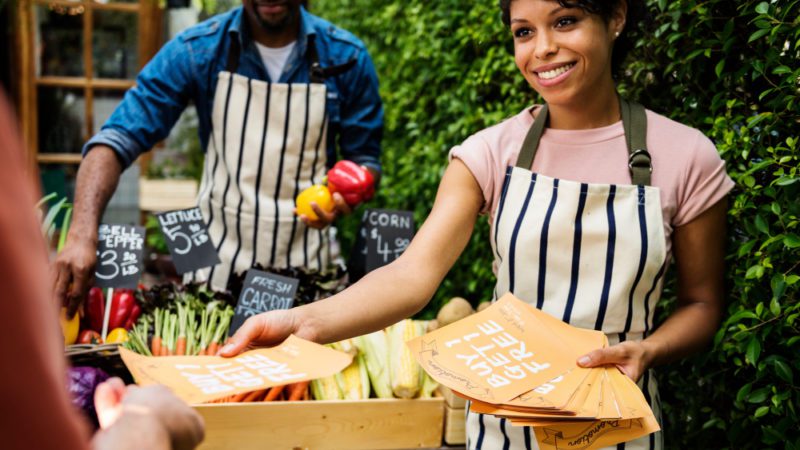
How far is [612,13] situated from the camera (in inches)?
71.6

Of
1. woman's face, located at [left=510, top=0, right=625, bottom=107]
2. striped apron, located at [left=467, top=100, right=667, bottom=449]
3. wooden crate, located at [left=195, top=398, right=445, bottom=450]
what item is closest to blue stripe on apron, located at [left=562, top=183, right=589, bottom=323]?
striped apron, located at [left=467, top=100, right=667, bottom=449]

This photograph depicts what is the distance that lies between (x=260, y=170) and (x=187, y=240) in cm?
54

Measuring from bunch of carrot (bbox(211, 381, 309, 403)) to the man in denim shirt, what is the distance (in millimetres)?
866

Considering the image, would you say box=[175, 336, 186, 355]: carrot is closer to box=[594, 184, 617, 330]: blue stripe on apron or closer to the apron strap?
the apron strap

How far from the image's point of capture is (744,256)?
71.9 inches

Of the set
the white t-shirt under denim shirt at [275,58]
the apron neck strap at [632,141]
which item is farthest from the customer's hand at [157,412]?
the white t-shirt under denim shirt at [275,58]

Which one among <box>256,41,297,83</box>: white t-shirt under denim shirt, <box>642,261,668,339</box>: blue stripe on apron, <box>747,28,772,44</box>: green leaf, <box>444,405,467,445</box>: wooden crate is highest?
<box>256,41,297,83</box>: white t-shirt under denim shirt

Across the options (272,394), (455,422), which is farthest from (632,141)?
(272,394)

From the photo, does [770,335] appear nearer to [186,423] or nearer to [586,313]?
[586,313]

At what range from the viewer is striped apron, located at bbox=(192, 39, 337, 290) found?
3.07 meters

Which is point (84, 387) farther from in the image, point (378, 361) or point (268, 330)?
point (378, 361)

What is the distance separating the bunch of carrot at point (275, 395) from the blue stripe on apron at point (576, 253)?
0.92 m

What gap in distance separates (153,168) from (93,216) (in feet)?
15.1

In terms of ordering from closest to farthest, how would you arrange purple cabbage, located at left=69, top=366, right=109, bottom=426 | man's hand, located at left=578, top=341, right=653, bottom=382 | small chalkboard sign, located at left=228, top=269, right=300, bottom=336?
man's hand, located at left=578, top=341, right=653, bottom=382 → purple cabbage, located at left=69, top=366, right=109, bottom=426 → small chalkboard sign, located at left=228, top=269, right=300, bottom=336
